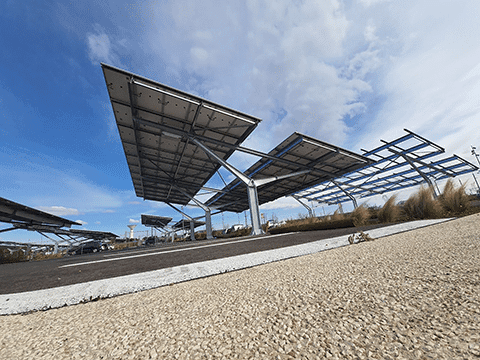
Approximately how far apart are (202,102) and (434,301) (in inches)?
368

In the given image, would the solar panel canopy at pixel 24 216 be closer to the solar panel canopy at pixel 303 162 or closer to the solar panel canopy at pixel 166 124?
the solar panel canopy at pixel 166 124

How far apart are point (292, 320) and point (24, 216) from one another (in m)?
21.9

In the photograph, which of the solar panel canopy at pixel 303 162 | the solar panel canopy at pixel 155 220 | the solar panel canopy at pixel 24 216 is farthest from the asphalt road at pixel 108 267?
the solar panel canopy at pixel 155 220

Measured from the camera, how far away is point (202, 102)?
895cm

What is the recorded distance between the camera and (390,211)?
6.00 metres

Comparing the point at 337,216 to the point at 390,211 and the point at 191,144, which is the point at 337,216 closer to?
the point at 390,211

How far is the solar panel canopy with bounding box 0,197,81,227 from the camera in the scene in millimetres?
13317

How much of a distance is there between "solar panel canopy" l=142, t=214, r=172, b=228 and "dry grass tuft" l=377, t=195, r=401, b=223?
1154 inches

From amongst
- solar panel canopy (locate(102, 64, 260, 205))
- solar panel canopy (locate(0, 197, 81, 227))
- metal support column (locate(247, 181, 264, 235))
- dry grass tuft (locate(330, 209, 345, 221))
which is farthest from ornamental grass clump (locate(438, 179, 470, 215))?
solar panel canopy (locate(0, 197, 81, 227))

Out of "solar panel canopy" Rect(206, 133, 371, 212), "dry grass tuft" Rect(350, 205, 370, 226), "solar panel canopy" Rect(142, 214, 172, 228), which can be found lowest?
"dry grass tuft" Rect(350, 205, 370, 226)

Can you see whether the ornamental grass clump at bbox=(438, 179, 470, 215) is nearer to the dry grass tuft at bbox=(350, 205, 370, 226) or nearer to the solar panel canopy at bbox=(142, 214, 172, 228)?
the dry grass tuft at bbox=(350, 205, 370, 226)

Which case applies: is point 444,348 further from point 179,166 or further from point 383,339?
point 179,166

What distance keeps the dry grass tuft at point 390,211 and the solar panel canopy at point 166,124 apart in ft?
22.0

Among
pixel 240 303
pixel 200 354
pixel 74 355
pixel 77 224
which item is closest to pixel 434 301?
pixel 240 303
